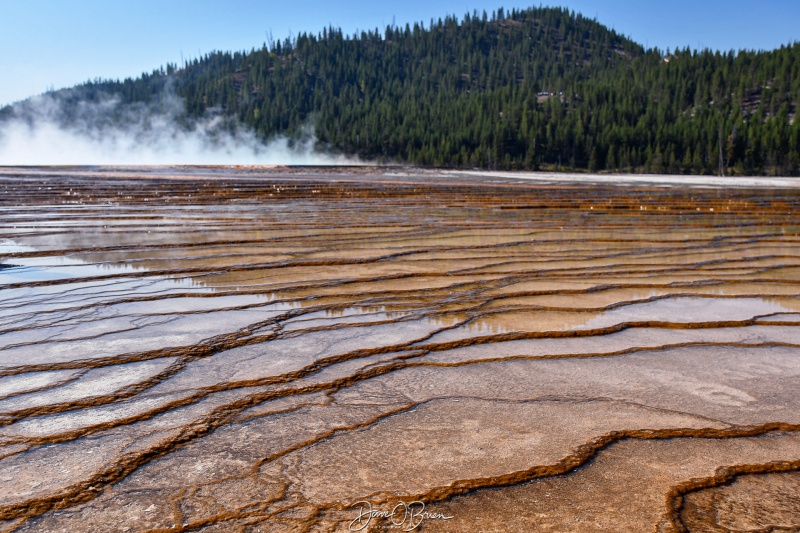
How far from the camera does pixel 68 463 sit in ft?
7.77

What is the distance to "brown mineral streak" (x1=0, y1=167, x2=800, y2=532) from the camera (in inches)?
85.0

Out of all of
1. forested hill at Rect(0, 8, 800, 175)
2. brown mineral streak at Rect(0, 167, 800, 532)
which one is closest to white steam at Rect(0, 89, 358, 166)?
forested hill at Rect(0, 8, 800, 175)

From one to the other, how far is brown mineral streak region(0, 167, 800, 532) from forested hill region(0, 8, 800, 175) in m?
59.6

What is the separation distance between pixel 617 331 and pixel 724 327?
0.65 meters

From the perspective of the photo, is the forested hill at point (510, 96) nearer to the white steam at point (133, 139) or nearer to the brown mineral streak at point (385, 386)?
the white steam at point (133, 139)

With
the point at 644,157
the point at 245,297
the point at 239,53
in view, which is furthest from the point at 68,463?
the point at 239,53

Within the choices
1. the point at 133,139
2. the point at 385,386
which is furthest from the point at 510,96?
the point at 385,386

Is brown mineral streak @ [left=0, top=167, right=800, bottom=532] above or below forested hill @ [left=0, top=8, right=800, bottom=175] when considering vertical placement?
below

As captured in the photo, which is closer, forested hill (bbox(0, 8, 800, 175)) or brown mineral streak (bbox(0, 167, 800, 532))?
brown mineral streak (bbox(0, 167, 800, 532))

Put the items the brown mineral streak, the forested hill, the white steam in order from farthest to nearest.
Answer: the white steam → the forested hill → the brown mineral streak

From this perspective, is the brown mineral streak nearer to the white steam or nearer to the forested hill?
the forested hill

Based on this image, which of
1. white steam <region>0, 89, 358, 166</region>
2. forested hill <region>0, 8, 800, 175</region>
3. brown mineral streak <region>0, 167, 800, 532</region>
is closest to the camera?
brown mineral streak <region>0, 167, 800, 532</region>

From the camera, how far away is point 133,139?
13162 cm

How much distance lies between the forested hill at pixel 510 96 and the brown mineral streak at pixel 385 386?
59.6 metres
